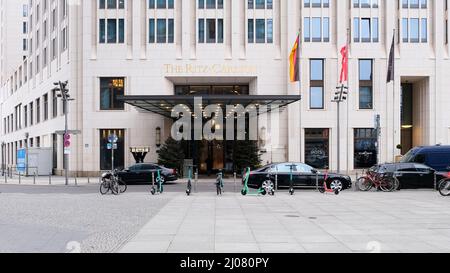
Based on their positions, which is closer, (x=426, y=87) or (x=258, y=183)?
(x=258, y=183)

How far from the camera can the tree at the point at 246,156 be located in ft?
129

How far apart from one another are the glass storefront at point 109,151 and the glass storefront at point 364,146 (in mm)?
20206

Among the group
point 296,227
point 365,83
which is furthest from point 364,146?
point 296,227

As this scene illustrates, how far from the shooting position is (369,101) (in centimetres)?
4234

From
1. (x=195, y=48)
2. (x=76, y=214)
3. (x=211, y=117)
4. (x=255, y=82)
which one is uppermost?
(x=195, y=48)

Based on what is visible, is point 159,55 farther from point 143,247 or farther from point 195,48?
point 143,247

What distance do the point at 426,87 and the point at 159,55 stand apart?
2374 centimetres

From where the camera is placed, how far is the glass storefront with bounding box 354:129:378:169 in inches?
1658

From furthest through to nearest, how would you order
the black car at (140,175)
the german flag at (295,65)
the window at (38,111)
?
the window at (38,111)
the german flag at (295,65)
the black car at (140,175)

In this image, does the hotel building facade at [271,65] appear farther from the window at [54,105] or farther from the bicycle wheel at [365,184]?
the bicycle wheel at [365,184]

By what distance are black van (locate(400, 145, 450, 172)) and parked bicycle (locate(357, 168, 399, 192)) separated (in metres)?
5.05

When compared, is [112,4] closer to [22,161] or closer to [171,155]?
[171,155]

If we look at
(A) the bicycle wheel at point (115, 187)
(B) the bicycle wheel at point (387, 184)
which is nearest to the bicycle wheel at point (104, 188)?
(A) the bicycle wheel at point (115, 187)

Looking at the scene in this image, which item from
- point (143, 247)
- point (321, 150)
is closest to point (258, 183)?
point (143, 247)
